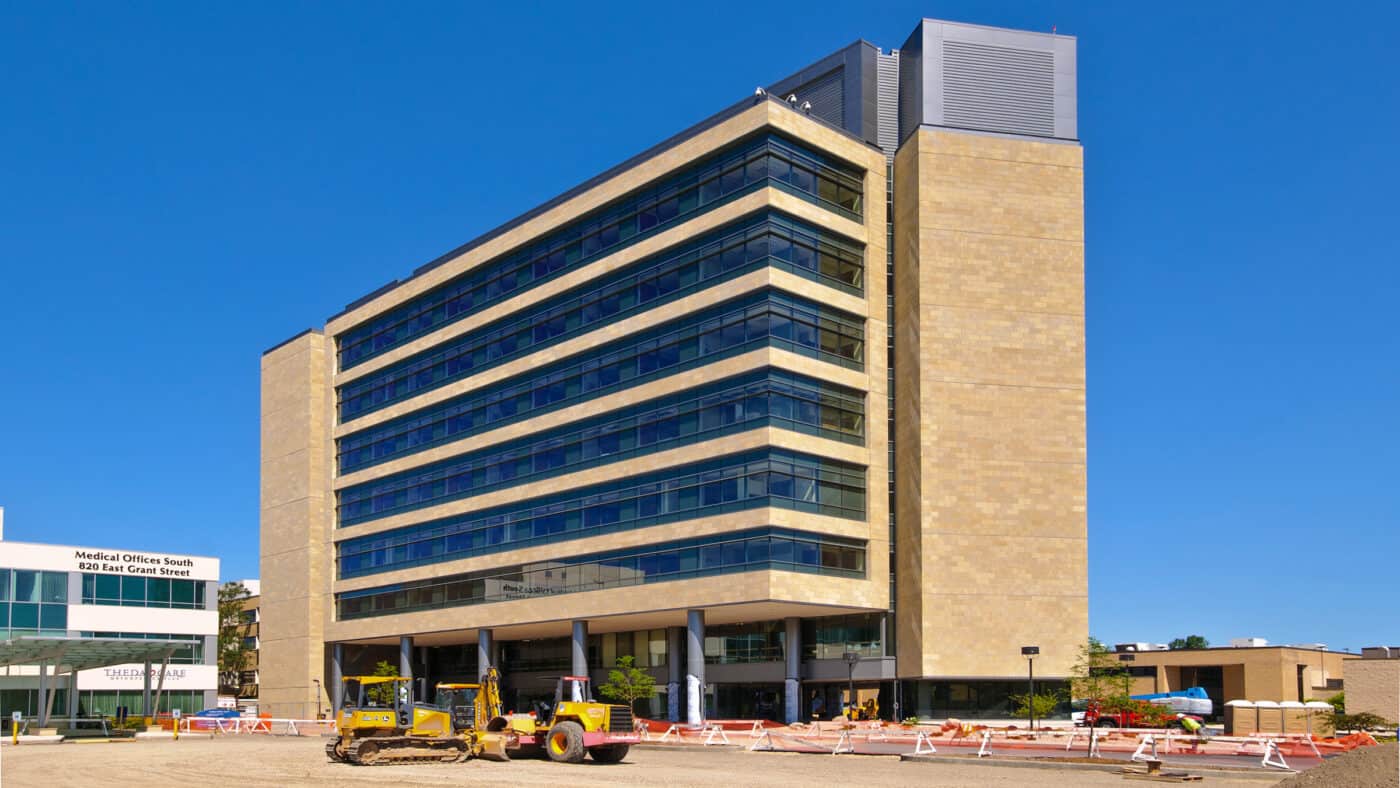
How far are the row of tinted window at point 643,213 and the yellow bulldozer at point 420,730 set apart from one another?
1265 inches

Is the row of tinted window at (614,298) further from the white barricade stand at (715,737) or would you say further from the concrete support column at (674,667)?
the white barricade stand at (715,737)

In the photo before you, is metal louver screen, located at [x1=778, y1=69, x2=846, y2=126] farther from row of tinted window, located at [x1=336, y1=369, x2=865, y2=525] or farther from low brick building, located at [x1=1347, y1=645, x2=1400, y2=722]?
low brick building, located at [x1=1347, y1=645, x2=1400, y2=722]

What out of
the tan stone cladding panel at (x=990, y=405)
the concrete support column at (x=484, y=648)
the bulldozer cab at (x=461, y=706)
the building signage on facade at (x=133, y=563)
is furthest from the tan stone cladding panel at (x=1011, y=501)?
the building signage on facade at (x=133, y=563)

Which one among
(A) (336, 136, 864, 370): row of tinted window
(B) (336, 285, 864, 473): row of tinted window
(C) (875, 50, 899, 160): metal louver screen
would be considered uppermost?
(C) (875, 50, 899, 160): metal louver screen

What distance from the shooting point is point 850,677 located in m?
63.8

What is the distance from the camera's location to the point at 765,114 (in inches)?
2672

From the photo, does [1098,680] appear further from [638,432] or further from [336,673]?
[336,673]

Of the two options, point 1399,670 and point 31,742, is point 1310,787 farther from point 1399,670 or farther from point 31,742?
point 31,742

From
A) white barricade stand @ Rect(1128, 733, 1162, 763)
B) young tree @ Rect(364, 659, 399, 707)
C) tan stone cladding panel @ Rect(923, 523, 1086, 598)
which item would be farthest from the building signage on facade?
white barricade stand @ Rect(1128, 733, 1162, 763)

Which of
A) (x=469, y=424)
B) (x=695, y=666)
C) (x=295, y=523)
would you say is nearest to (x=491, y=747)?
(x=695, y=666)

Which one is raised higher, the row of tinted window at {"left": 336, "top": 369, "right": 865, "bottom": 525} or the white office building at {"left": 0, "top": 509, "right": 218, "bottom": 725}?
the row of tinted window at {"left": 336, "top": 369, "right": 865, "bottom": 525}

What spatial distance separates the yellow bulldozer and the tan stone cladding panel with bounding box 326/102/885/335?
3372 centimetres

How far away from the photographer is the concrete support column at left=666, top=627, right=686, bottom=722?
244ft

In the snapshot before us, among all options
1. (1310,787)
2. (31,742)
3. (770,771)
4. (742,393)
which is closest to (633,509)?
(742,393)
